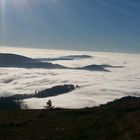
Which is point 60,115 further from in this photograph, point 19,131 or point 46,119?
point 19,131

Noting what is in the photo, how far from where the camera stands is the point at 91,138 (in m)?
44.6

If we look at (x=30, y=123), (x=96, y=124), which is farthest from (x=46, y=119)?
(x=96, y=124)

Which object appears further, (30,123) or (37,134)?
(30,123)

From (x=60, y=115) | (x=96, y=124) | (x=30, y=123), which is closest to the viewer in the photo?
(x=96, y=124)

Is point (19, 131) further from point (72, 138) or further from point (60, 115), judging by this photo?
point (60, 115)

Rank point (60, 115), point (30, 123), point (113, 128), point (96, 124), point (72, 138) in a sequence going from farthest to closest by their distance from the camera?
point (60, 115), point (30, 123), point (96, 124), point (113, 128), point (72, 138)

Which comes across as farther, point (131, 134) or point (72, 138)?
point (72, 138)

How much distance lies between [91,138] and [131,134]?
17.6ft

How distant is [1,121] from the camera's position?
63844 millimetres

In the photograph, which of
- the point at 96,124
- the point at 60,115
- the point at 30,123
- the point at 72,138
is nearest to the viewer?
the point at 72,138

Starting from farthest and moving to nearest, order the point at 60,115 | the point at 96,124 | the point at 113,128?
the point at 60,115
the point at 96,124
the point at 113,128

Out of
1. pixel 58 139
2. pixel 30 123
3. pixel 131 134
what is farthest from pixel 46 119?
pixel 131 134

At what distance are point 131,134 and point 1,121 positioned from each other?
2951 centimetres

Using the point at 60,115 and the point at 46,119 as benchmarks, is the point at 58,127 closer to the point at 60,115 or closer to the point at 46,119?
the point at 46,119
